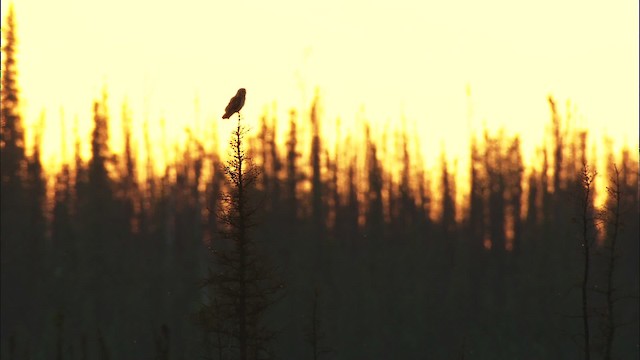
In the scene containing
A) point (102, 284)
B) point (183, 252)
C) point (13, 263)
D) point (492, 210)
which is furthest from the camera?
point (492, 210)

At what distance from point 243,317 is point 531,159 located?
271 ft

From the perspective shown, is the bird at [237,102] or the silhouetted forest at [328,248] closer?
the bird at [237,102]

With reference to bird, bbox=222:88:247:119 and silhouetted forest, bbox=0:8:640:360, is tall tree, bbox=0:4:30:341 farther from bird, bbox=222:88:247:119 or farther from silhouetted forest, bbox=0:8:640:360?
bird, bbox=222:88:247:119

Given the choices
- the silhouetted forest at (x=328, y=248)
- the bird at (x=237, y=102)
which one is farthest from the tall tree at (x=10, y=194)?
the bird at (x=237, y=102)

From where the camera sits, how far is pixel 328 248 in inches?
3305

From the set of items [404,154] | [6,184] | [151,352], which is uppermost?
[404,154]

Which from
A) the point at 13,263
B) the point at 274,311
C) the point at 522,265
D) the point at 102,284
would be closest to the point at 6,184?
the point at 13,263

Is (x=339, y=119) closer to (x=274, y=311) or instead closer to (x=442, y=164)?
(x=442, y=164)

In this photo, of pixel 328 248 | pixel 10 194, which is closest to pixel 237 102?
pixel 10 194

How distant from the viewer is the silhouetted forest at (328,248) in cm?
6056

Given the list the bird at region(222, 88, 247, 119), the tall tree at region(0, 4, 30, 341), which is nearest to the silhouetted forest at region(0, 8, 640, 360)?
the tall tree at region(0, 4, 30, 341)

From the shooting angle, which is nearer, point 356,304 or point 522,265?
point 356,304

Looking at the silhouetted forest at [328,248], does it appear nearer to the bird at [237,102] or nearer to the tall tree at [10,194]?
the tall tree at [10,194]

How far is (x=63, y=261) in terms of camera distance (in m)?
73.8
